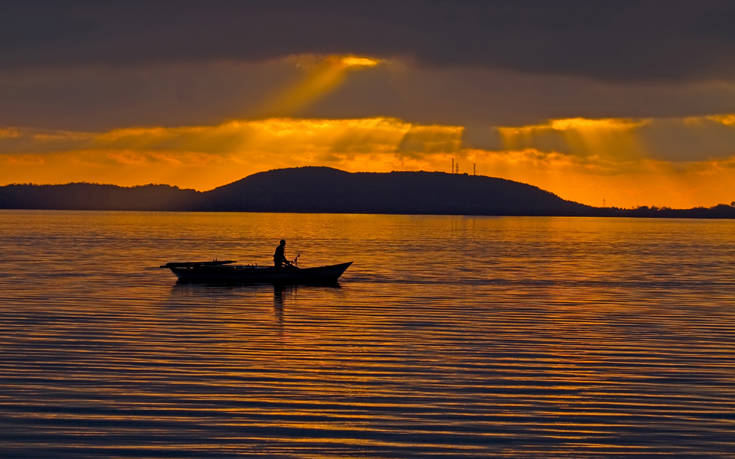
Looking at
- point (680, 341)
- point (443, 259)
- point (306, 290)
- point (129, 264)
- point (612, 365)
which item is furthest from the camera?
point (443, 259)

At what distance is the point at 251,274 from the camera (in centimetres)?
5931

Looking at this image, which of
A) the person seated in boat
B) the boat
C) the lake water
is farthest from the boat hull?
the lake water

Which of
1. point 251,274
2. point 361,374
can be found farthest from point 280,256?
point 361,374

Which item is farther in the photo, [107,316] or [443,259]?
[443,259]

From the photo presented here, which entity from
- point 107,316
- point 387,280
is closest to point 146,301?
point 107,316

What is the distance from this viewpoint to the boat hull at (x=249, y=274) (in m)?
59.3

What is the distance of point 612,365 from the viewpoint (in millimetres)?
27781

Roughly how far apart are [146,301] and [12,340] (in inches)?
648

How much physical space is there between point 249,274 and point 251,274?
0.40 feet

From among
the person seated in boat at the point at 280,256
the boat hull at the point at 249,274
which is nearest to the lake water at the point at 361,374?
the person seated in boat at the point at 280,256

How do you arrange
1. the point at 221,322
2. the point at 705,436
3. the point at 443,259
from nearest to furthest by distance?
1. the point at 705,436
2. the point at 221,322
3. the point at 443,259

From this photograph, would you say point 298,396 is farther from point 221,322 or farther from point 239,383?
point 221,322

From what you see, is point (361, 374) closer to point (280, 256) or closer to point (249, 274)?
point (280, 256)

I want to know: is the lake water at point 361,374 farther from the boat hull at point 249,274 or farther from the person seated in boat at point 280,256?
the boat hull at point 249,274
